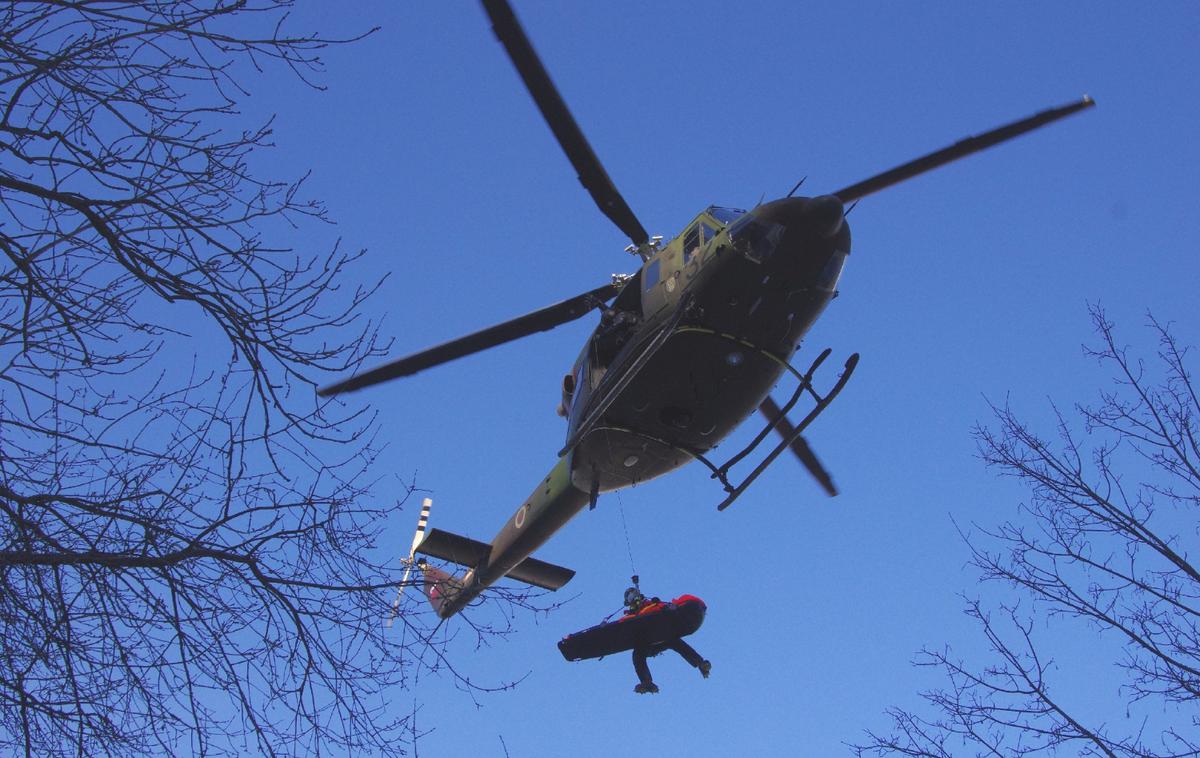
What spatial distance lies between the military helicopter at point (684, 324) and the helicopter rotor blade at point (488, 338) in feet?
→ 0.04

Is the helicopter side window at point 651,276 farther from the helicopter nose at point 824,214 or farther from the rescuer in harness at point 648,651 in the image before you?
the rescuer in harness at point 648,651

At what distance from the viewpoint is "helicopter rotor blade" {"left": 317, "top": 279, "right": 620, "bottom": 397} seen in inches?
389

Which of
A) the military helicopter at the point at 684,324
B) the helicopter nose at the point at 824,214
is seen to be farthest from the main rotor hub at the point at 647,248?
the helicopter nose at the point at 824,214

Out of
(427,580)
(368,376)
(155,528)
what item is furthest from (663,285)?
(155,528)

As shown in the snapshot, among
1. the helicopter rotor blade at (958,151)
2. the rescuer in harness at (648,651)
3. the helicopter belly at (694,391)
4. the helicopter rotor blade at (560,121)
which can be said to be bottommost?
the rescuer in harness at (648,651)

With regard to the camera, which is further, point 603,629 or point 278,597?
point 603,629

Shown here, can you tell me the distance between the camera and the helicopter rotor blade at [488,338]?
9.88 meters

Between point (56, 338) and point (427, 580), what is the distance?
Answer: 190cm

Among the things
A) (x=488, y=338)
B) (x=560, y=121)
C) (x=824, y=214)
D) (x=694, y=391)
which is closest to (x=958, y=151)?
(x=824, y=214)

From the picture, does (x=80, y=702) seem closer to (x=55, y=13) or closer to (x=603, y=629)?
(x=55, y=13)

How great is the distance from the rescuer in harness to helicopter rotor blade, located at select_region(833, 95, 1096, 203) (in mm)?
4183

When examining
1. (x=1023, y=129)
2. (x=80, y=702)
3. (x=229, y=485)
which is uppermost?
(x=1023, y=129)

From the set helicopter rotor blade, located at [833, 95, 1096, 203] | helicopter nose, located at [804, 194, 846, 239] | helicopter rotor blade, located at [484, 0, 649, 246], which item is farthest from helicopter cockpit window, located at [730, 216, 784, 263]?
helicopter rotor blade, located at [484, 0, 649, 246]

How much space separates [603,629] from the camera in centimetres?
984
